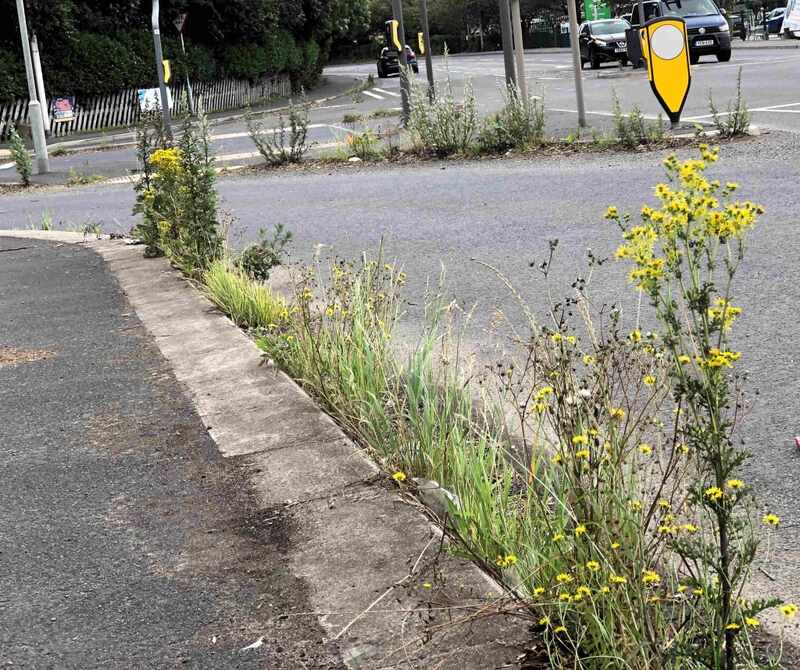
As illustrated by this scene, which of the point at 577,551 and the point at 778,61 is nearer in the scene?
the point at 577,551

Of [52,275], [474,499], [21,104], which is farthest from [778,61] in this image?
[474,499]

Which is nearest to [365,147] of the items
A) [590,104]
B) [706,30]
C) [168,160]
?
[590,104]

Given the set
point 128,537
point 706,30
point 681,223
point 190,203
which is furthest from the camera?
point 706,30

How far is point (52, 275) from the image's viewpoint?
32.0 ft

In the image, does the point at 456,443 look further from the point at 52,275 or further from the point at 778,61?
the point at 778,61

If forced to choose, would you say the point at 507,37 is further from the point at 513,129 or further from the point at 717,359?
the point at 717,359

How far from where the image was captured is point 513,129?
16859mm

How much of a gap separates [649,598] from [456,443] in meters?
1.07

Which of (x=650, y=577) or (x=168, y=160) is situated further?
(x=168, y=160)

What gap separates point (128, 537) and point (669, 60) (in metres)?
13.1

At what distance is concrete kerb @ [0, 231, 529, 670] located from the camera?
290 cm

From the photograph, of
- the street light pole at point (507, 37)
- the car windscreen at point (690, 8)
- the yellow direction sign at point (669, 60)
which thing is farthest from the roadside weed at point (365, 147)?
the car windscreen at point (690, 8)

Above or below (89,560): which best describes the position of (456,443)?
above

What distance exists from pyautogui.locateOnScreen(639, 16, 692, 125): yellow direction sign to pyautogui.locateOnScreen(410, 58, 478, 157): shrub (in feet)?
8.29
